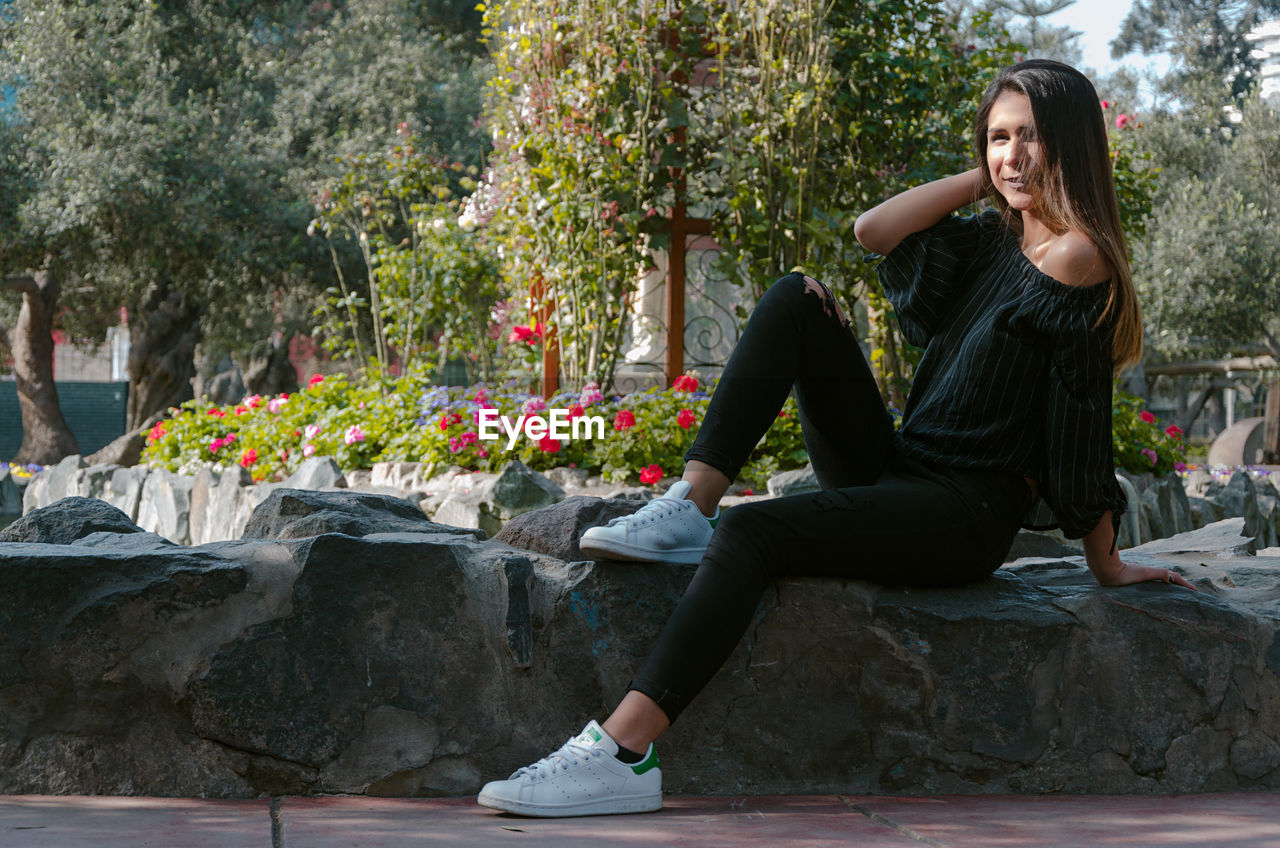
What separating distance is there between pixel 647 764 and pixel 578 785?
124 millimetres

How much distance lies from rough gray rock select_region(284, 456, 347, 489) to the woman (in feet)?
12.0

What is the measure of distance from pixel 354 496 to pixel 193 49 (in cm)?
1308

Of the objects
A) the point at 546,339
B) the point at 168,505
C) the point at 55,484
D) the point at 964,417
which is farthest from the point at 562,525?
the point at 55,484

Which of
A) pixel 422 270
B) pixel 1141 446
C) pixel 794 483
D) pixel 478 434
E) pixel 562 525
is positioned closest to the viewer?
pixel 562 525

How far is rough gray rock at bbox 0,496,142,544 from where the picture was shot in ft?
8.12

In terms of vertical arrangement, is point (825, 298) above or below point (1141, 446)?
above

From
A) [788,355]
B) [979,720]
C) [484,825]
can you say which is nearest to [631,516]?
[788,355]

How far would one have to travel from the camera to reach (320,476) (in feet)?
18.6

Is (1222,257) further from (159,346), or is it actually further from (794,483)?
(159,346)

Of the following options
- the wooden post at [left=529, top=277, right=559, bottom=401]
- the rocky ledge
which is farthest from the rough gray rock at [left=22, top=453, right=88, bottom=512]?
the rocky ledge

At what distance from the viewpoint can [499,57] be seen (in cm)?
701

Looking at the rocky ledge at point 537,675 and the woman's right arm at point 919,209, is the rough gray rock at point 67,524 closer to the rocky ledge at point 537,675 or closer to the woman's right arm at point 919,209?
the rocky ledge at point 537,675

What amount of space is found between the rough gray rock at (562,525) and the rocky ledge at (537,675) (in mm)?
16

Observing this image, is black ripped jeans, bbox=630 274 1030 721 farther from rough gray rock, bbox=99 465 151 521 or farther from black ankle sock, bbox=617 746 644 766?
rough gray rock, bbox=99 465 151 521
